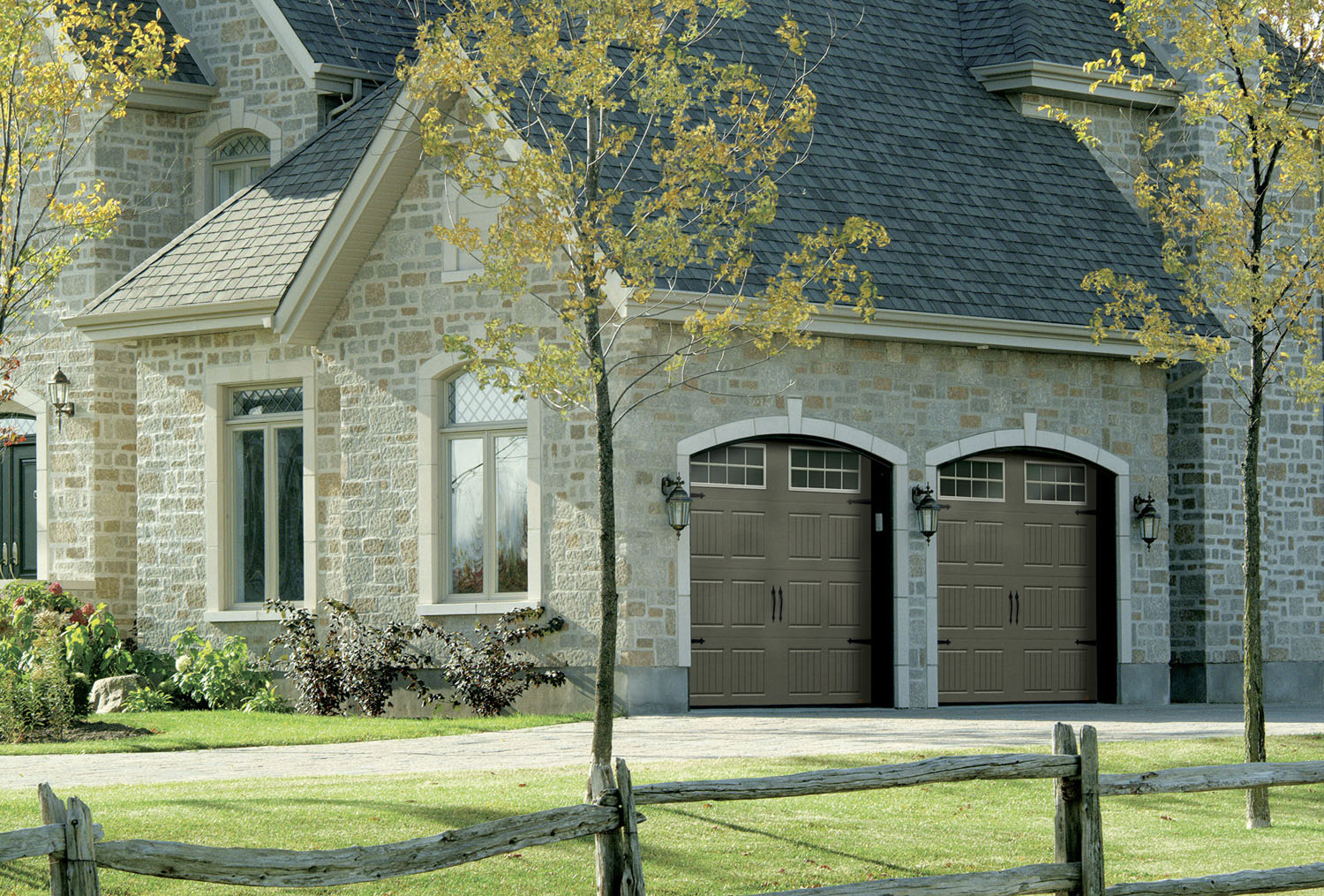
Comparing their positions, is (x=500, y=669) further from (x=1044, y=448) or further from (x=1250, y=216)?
(x=1250, y=216)

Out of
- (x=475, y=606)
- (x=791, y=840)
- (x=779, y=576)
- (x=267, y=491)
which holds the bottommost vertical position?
(x=791, y=840)

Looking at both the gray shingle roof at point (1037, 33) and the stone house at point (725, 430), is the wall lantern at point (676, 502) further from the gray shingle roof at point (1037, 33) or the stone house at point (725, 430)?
the gray shingle roof at point (1037, 33)

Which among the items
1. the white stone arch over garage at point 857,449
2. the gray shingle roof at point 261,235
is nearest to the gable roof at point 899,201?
the gray shingle roof at point 261,235

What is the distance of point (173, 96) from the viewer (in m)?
21.9

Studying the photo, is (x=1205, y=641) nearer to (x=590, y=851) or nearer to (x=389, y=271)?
(x=389, y=271)

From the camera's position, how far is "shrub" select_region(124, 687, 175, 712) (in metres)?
18.1

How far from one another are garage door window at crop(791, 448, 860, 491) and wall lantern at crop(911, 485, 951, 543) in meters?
0.62

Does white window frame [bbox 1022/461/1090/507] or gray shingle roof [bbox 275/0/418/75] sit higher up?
gray shingle roof [bbox 275/0/418/75]

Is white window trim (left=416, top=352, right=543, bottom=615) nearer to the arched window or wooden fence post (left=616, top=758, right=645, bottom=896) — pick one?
the arched window

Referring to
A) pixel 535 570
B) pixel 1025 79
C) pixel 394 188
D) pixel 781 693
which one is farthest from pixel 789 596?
pixel 1025 79

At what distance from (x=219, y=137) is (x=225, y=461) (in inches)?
187

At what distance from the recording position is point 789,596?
18.3 metres

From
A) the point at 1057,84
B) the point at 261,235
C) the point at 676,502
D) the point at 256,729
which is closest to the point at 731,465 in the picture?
the point at 676,502

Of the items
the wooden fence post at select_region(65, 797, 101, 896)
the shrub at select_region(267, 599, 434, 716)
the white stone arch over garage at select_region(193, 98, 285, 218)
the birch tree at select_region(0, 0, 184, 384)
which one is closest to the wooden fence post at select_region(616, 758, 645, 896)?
the wooden fence post at select_region(65, 797, 101, 896)
